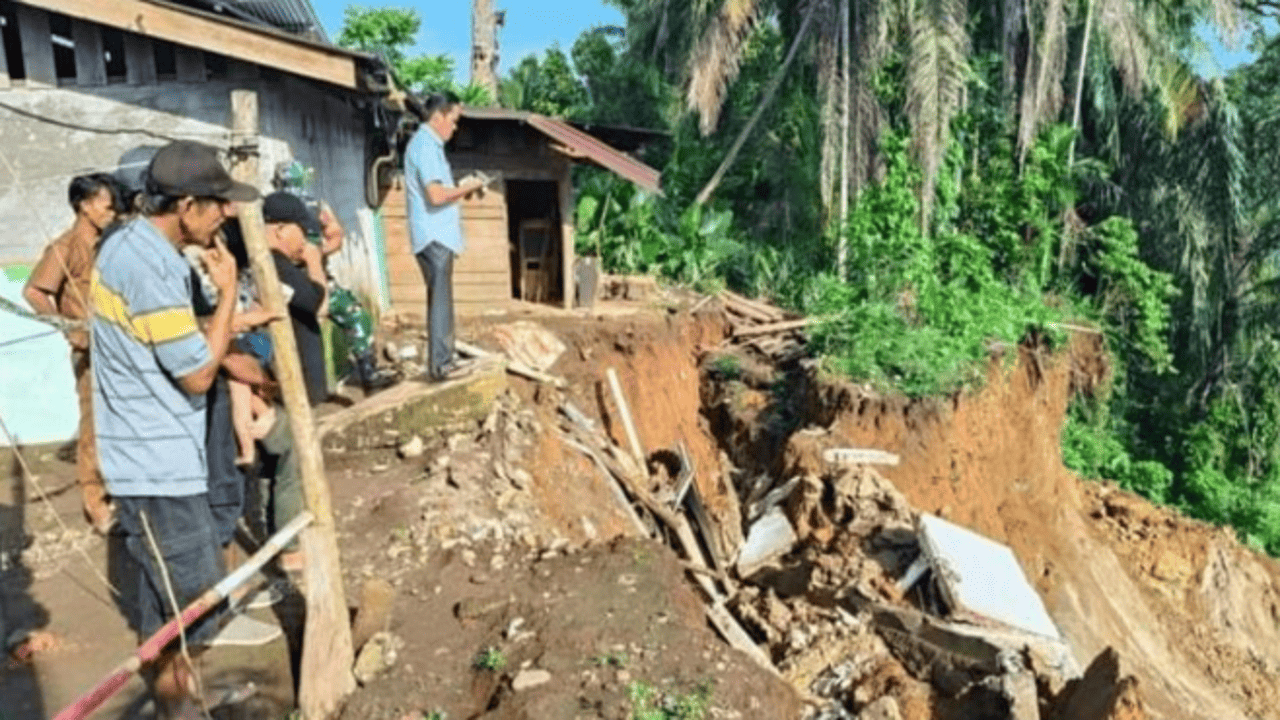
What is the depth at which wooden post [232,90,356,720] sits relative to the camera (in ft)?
13.8

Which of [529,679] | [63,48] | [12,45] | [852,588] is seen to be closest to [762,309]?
[852,588]

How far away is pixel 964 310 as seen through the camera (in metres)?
14.0

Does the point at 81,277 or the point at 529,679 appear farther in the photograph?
the point at 81,277

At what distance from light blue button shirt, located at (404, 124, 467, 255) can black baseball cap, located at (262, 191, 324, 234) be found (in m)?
1.18

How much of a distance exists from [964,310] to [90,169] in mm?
10717

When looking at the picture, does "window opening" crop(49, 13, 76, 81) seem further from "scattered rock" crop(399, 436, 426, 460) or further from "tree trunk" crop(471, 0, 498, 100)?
"tree trunk" crop(471, 0, 498, 100)

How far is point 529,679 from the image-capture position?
188 inches

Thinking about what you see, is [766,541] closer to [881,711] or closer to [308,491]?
[881,711]

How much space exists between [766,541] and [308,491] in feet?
21.8

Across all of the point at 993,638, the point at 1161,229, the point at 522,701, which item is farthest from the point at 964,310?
the point at 522,701

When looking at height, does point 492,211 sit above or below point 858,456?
above

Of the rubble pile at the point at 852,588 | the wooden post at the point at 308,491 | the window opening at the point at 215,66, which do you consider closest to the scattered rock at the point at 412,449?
the rubble pile at the point at 852,588

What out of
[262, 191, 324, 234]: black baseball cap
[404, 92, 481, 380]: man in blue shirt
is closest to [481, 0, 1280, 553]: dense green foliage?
[404, 92, 481, 380]: man in blue shirt

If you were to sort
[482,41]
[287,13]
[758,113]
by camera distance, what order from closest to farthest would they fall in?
[287,13] → [758,113] → [482,41]
